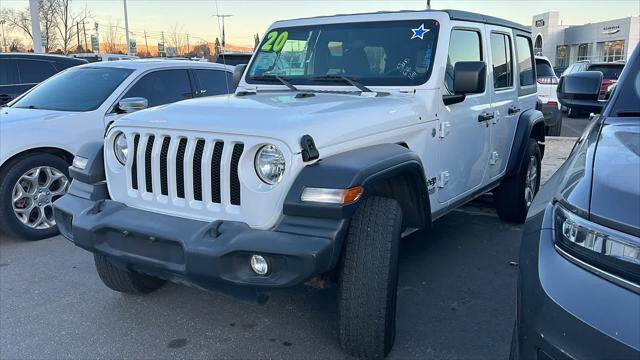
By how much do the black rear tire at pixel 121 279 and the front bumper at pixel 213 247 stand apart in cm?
73

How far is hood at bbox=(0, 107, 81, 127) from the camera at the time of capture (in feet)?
16.5

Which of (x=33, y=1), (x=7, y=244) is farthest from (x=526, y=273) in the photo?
(x=33, y=1)

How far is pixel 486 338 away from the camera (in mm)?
3197

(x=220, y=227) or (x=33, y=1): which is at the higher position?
(x=33, y=1)

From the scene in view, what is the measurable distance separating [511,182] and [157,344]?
363cm

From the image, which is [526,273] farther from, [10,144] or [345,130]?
[10,144]

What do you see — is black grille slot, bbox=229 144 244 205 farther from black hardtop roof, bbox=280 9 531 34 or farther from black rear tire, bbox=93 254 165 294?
black hardtop roof, bbox=280 9 531 34

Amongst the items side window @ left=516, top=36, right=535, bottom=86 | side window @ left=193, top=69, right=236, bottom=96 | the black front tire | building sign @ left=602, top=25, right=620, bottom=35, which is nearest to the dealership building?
building sign @ left=602, top=25, right=620, bottom=35

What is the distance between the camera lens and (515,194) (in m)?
5.24

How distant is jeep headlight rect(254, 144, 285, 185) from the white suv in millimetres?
2220

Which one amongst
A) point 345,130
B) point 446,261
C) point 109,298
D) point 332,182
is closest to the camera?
point 332,182

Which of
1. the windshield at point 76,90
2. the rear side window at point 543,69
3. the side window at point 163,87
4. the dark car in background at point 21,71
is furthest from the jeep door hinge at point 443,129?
the rear side window at point 543,69

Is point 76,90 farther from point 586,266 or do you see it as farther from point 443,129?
point 586,266

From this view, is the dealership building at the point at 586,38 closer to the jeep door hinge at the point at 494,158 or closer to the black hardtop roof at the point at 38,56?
the black hardtop roof at the point at 38,56
